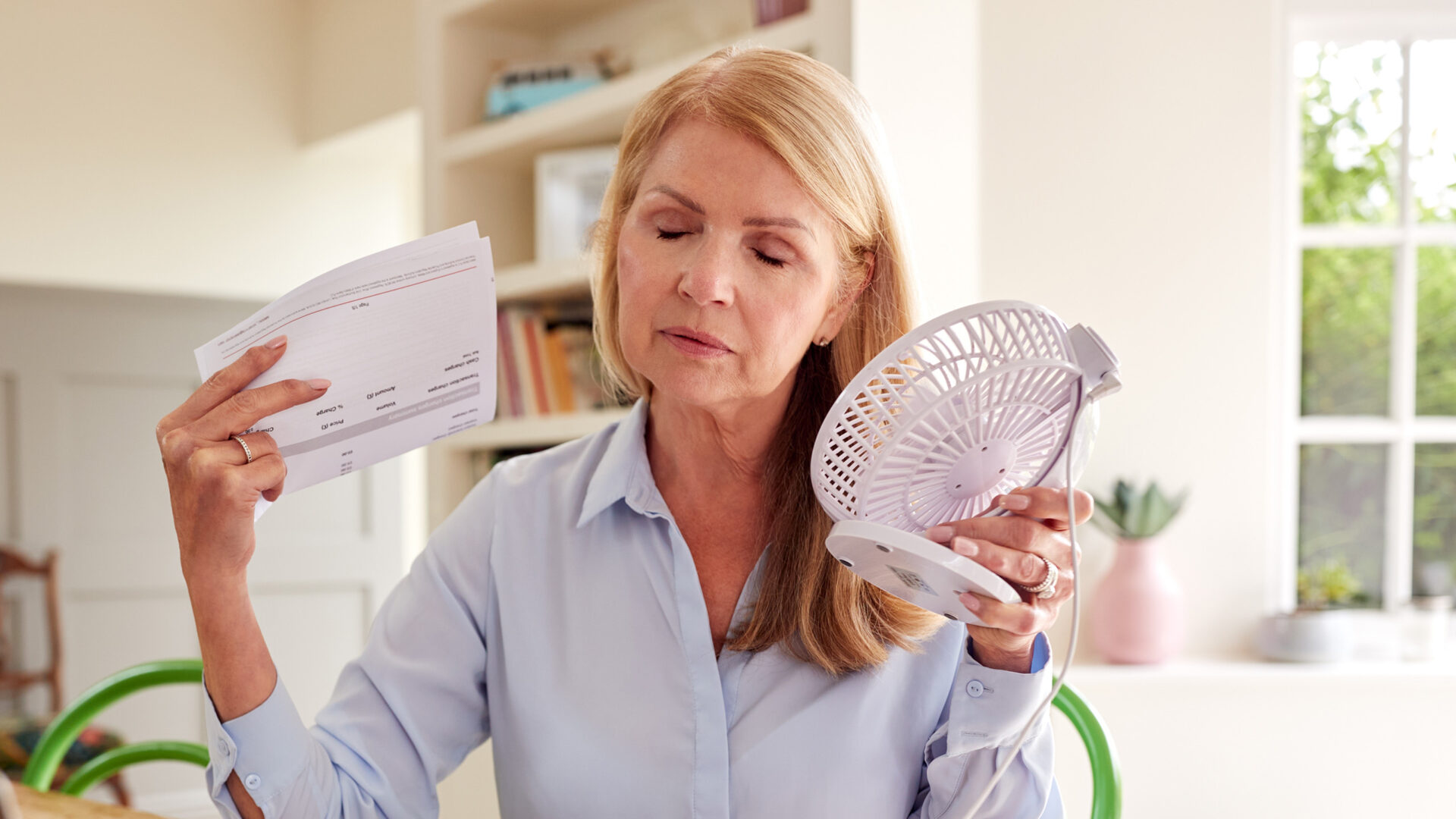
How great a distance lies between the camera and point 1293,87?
2619 millimetres

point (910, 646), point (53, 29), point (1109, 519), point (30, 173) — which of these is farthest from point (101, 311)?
point (910, 646)

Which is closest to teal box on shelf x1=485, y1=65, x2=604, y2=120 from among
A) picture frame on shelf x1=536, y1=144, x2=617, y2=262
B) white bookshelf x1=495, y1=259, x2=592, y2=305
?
picture frame on shelf x1=536, y1=144, x2=617, y2=262

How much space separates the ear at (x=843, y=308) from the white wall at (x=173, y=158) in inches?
128

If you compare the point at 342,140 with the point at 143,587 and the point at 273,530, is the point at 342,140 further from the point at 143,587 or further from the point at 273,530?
the point at 143,587

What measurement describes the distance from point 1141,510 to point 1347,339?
0.75 m

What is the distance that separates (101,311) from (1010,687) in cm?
394

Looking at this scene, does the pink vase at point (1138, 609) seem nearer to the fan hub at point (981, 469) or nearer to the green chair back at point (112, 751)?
the fan hub at point (981, 469)

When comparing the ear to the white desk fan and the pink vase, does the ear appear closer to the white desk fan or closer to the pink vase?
the white desk fan

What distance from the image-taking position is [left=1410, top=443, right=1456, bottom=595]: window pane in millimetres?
2627

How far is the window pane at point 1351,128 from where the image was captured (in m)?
2.67

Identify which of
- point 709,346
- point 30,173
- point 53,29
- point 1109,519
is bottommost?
point 1109,519

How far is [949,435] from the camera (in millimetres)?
873

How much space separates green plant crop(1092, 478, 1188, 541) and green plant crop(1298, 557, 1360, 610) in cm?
41

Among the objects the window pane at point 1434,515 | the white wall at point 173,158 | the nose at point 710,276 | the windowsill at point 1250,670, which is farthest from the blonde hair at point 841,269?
the white wall at point 173,158
